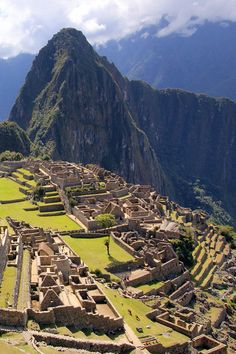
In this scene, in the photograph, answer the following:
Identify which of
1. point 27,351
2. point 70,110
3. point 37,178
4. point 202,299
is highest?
point 70,110

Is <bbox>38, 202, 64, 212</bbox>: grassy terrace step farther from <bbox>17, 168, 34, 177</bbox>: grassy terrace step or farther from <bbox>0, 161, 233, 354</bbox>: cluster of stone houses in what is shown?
<bbox>17, 168, 34, 177</bbox>: grassy terrace step

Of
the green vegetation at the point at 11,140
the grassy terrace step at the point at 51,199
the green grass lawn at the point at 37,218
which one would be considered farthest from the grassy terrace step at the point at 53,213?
the green vegetation at the point at 11,140

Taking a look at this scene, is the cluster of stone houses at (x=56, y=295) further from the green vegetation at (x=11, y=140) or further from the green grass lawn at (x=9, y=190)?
the green vegetation at (x=11, y=140)

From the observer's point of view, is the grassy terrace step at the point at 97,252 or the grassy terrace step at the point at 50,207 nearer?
the grassy terrace step at the point at 97,252

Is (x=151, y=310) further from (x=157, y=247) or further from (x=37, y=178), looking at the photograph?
(x=37, y=178)

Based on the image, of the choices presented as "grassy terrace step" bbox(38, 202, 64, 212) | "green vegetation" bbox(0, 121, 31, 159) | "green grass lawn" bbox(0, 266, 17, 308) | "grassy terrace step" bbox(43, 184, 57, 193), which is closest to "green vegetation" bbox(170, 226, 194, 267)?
"grassy terrace step" bbox(38, 202, 64, 212)

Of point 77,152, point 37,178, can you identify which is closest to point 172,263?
point 37,178

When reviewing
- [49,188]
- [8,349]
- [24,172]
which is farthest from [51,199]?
[8,349]

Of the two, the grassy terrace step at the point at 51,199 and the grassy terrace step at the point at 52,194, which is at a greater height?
the grassy terrace step at the point at 52,194
